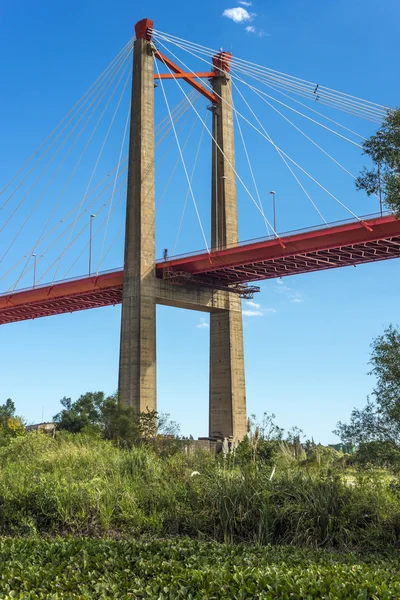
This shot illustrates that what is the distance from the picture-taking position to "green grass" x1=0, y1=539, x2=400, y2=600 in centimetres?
635

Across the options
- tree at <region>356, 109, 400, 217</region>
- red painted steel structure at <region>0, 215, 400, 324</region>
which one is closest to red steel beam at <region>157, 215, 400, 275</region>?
red painted steel structure at <region>0, 215, 400, 324</region>

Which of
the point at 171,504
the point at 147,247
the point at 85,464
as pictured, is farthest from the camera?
the point at 147,247

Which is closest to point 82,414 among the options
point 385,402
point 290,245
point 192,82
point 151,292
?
point 151,292

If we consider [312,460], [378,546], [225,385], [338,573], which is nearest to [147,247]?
[225,385]

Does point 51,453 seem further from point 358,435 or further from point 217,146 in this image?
point 217,146

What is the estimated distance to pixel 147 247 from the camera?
4303cm

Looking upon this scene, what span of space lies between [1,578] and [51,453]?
9.96 meters

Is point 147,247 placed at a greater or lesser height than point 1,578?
greater

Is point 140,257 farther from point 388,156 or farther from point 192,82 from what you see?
point 388,156

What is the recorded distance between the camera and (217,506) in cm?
1134

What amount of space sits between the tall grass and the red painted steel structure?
76.8 feet

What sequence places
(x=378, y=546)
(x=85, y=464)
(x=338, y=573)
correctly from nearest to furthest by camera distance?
(x=338, y=573) → (x=378, y=546) → (x=85, y=464)

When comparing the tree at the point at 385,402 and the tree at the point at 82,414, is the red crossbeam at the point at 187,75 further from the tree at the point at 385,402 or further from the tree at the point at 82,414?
the tree at the point at 385,402

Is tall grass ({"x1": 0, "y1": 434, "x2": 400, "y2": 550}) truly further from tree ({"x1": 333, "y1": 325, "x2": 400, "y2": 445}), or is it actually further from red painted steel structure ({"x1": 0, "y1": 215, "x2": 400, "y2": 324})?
red painted steel structure ({"x1": 0, "y1": 215, "x2": 400, "y2": 324})
